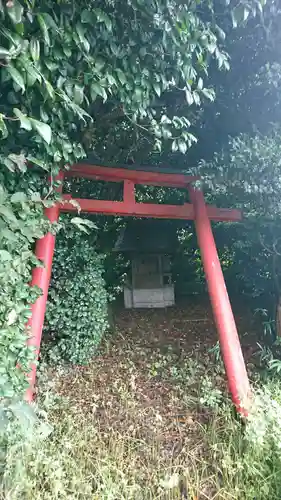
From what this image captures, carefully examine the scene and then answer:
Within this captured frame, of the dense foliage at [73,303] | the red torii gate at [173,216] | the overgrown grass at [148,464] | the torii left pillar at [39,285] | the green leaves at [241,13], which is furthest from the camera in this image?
the dense foliage at [73,303]

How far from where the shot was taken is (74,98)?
1.94m

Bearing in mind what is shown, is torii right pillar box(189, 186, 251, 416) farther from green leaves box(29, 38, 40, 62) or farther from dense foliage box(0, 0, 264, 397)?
green leaves box(29, 38, 40, 62)

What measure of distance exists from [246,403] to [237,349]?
0.50 m

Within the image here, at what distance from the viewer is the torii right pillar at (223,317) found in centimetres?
302

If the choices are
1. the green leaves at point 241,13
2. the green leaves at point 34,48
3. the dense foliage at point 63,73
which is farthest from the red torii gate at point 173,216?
the green leaves at point 241,13

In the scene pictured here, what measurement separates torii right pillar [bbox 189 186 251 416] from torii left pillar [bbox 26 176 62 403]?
1.51 m

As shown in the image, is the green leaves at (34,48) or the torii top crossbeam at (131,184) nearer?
the green leaves at (34,48)

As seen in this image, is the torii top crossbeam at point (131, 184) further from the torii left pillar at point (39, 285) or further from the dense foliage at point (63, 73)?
the dense foliage at point (63, 73)

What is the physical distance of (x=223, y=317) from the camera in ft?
10.9

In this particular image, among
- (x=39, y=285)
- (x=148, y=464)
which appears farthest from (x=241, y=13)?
(x=148, y=464)

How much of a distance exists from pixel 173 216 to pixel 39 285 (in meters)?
1.61

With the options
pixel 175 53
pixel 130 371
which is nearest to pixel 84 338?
pixel 130 371

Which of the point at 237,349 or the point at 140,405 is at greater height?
the point at 237,349

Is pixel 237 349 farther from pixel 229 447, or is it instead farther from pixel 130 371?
pixel 130 371
